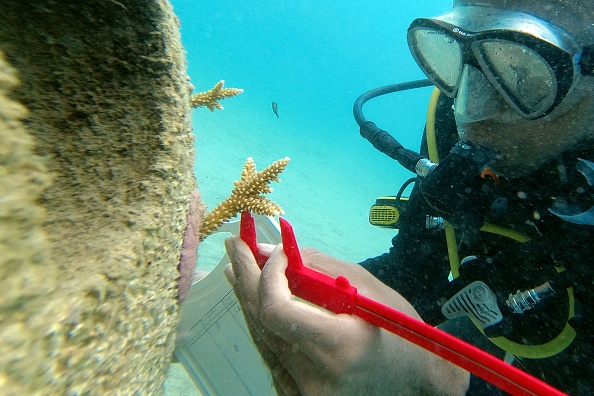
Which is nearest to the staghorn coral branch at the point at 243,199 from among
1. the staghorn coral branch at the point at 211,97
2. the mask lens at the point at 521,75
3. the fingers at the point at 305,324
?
the fingers at the point at 305,324

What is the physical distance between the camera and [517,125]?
199cm

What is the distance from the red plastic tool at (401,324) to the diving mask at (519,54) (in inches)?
61.1

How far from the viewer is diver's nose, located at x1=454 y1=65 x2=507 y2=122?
2098 mm

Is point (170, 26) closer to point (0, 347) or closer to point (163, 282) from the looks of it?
point (163, 282)

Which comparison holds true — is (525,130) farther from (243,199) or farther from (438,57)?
(243,199)

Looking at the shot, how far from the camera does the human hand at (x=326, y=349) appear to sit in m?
0.91

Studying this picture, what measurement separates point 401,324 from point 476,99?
1782 mm

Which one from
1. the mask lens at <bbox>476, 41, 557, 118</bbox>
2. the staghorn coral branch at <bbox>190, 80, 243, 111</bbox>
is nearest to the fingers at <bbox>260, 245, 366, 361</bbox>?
the mask lens at <bbox>476, 41, 557, 118</bbox>

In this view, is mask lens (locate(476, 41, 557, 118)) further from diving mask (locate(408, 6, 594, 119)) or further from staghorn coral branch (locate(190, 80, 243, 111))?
staghorn coral branch (locate(190, 80, 243, 111))

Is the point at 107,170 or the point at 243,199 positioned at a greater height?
the point at 107,170

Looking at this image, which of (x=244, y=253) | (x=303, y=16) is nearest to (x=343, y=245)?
(x=244, y=253)

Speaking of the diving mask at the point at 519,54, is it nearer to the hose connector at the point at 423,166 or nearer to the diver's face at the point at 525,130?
the diver's face at the point at 525,130

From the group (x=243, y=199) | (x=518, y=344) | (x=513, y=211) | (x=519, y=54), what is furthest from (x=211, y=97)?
(x=518, y=344)

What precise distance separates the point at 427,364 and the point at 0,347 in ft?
3.51
